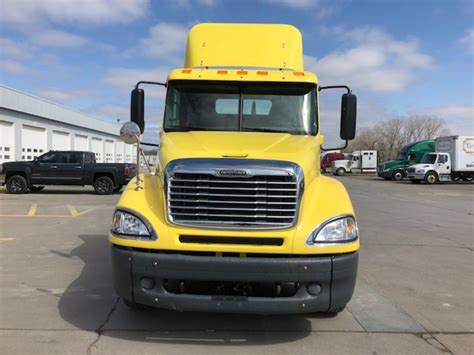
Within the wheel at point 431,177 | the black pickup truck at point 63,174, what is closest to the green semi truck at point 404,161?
the wheel at point 431,177

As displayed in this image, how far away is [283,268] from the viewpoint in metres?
4.01

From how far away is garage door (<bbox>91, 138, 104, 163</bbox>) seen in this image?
54.2 m

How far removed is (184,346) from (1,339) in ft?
5.51

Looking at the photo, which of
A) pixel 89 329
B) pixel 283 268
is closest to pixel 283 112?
pixel 283 268

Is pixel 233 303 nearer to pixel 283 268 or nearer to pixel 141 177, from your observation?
pixel 283 268

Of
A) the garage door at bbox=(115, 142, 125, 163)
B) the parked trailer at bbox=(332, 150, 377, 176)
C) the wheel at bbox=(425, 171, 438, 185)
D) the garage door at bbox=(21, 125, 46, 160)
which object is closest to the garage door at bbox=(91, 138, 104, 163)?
the garage door at bbox=(115, 142, 125, 163)

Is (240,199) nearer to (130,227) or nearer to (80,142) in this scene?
(130,227)

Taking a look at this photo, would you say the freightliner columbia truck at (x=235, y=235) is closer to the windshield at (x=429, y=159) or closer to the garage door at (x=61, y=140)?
the windshield at (x=429, y=159)

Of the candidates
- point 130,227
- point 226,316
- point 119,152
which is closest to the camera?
point 130,227

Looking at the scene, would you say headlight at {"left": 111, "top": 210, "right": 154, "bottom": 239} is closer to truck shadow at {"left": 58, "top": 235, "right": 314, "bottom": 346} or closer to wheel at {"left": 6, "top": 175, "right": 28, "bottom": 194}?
truck shadow at {"left": 58, "top": 235, "right": 314, "bottom": 346}

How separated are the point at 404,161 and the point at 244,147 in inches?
1622

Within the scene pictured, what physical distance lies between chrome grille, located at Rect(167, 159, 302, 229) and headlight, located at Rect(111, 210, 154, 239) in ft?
0.83

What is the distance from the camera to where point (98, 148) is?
5584 cm

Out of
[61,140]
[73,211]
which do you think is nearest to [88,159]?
[73,211]
